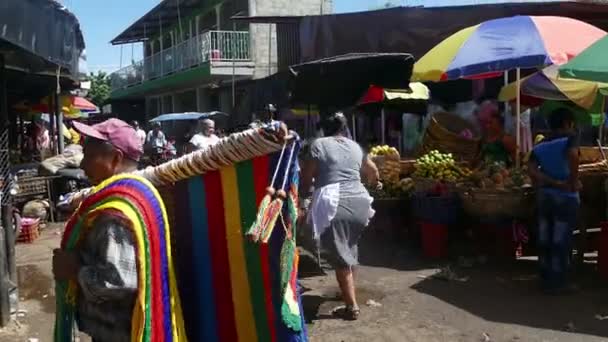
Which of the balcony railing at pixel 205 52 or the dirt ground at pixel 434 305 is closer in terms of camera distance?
the dirt ground at pixel 434 305

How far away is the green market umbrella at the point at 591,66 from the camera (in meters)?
A: 5.44

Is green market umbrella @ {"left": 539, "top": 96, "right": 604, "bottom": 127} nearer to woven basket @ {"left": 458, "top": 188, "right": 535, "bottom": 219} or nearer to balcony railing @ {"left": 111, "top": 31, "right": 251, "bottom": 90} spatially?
woven basket @ {"left": 458, "top": 188, "right": 535, "bottom": 219}

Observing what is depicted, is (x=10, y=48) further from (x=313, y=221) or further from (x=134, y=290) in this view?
(x=134, y=290)

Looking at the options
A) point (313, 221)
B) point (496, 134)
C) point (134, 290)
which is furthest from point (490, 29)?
point (134, 290)

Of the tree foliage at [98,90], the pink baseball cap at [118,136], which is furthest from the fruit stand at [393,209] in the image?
the tree foliage at [98,90]

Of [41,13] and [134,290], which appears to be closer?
[134,290]

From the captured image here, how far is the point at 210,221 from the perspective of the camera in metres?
2.59

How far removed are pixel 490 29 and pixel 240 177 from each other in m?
5.93

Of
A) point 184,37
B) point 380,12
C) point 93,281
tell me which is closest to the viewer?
point 93,281

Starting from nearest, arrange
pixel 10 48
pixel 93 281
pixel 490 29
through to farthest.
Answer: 1. pixel 93 281
2. pixel 10 48
3. pixel 490 29

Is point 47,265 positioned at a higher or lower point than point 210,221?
lower

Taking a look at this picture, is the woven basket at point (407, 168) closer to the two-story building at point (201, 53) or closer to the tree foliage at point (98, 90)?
the two-story building at point (201, 53)

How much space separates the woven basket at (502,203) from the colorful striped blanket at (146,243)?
16.1 feet

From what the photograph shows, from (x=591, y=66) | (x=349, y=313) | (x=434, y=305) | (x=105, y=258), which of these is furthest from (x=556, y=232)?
(x=105, y=258)
